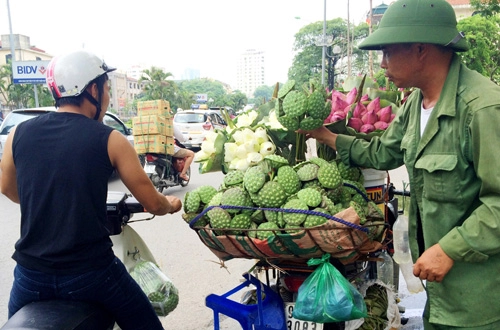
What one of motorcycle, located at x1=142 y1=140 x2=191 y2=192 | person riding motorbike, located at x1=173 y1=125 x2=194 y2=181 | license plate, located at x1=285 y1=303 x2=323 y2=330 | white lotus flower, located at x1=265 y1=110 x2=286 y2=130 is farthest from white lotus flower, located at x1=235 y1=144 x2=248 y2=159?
person riding motorbike, located at x1=173 y1=125 x2=194 y2=181

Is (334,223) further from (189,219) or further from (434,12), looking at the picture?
(434,12)

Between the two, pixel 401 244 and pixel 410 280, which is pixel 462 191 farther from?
pixel 410 280

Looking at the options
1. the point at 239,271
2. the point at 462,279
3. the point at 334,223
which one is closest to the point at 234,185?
the point at 334,223

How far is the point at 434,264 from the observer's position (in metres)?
1.62

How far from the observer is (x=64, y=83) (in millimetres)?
1831

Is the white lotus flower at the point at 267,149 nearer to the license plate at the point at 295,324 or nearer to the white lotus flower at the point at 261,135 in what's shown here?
the white lotus flower at the point at 261,135

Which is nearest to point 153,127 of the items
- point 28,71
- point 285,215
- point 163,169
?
point 163,169

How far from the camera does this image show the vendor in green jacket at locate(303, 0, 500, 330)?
1.56 m

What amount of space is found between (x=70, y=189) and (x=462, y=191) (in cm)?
141

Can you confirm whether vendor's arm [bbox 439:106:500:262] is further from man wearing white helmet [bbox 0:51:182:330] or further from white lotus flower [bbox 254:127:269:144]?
man wearing white helmet [bbox 0:51:182:330]

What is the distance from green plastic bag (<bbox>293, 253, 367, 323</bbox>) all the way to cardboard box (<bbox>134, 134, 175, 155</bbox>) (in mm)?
6425

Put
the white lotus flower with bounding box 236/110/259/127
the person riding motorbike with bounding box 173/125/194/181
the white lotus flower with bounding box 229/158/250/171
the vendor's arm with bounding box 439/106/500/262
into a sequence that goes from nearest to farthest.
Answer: the vendor's arm with bounding box 439/106/500/262, the white lotus flower with bounding box 229/158/250/171, the white lotus flower with bounding box 236/110/259/127, the person riding motorbike with bounding box 173/125/194/181

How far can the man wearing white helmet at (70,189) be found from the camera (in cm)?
173

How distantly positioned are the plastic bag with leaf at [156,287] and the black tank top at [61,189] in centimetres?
66
